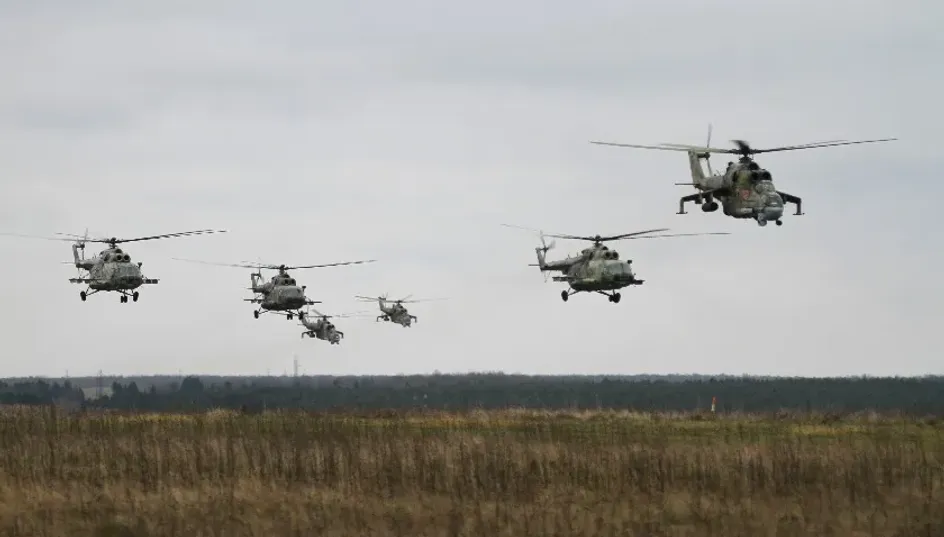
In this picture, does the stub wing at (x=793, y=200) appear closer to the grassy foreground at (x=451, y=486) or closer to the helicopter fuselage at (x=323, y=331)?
the grassy foreground at (x=451, y=486)

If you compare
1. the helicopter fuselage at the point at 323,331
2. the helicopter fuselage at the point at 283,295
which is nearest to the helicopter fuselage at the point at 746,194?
the helicopter fuselage at the point at 283,295

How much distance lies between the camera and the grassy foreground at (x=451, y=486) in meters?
25.8

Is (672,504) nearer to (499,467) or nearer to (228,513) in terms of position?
(499,467)

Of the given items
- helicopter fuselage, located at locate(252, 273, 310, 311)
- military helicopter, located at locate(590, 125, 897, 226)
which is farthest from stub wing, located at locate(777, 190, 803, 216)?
helicopter fuselage, located at locate(252, 273, 310, 311)

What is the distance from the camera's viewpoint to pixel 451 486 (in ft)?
98.6

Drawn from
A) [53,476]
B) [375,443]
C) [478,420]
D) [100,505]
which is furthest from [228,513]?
[478,420]

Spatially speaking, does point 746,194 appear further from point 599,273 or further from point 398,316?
point 398,316

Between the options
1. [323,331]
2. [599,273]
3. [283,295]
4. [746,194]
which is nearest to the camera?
[746,194]

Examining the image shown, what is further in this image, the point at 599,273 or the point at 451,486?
the point at 599,273

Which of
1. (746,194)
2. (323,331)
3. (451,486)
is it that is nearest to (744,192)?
(746,194)

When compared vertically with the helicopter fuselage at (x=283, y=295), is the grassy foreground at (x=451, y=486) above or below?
below

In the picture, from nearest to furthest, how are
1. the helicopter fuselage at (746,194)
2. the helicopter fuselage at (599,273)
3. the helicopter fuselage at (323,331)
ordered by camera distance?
the helicopter fuselage at (746,194), the helicopter fuselage at (599,273), the helicopter fuselage at (323,331)

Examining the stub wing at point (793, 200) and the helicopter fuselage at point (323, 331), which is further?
the helicopter fuselage at point (323, 331)

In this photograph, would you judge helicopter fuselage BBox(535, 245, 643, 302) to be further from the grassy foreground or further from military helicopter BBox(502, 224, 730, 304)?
the grassy foreground
